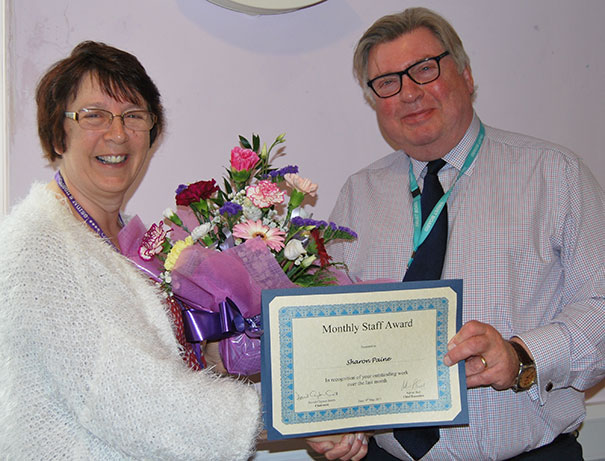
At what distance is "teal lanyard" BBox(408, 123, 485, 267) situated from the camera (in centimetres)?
154

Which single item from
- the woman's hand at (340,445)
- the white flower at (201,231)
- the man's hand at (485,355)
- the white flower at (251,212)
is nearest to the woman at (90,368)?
the white flower at (201,231)

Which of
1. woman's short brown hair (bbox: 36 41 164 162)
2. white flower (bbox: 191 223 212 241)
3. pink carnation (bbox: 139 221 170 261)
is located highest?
woman's short brown hair (bbox: 36 41 164 162)

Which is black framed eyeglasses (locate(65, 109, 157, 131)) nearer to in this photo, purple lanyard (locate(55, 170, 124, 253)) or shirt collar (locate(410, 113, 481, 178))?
purple lanyard (locate(55, 170, 124, 253))

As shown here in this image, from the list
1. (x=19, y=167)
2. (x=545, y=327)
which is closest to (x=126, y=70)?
(x=19, y=167)

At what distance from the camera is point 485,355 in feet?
4.19

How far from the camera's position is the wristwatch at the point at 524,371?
132 centimetres

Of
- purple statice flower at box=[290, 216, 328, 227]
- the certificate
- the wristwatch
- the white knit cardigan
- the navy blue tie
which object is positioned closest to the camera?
the white knit cardigan

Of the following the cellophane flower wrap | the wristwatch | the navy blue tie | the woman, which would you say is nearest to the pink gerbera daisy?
the cellophane flower wrap

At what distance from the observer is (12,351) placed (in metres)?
0.99

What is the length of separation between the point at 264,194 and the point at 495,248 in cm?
68

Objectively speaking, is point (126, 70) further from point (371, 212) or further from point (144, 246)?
point (371, 212)

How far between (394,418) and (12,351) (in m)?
0.76

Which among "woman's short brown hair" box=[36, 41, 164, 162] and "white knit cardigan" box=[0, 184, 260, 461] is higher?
"woman's short brown hair" box=[36, 41, 164, 162]
